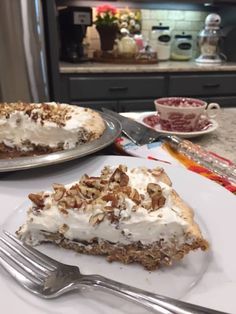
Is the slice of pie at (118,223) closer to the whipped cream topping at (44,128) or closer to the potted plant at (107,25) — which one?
the whipped cream topping at (44,128)

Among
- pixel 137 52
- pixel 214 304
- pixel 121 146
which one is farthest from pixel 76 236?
pixel 137 52

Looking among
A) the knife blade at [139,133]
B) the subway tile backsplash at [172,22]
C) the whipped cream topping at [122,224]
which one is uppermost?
the subway tile backsplash at [172,22]

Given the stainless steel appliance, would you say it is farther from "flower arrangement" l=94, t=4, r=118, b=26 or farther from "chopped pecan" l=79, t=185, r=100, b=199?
"chopped pecan" l=79, t=185, r=100, b=199

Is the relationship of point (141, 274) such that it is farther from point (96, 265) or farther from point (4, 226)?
point (4, 226)

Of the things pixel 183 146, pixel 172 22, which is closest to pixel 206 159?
pixel 183 146

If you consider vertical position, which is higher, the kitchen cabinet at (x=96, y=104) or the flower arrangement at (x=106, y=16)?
the flower arrangement at (x=106, y=16)

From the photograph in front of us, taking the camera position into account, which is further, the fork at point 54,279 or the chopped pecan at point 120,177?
the chopped pecan at point 120,177

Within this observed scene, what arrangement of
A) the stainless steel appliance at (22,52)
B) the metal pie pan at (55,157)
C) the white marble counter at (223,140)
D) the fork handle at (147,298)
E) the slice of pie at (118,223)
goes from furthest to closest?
1. the stainless steel appliance at (22,52)
2. the white marble counter at (223,140)
3. the metal pie pan at (55,157)
4. the slice of pie at (118,223)
5. the fork handle at (147,298)

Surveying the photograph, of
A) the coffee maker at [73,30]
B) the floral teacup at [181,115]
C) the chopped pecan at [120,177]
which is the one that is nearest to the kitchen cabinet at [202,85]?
the coffee maker at [73,30]
